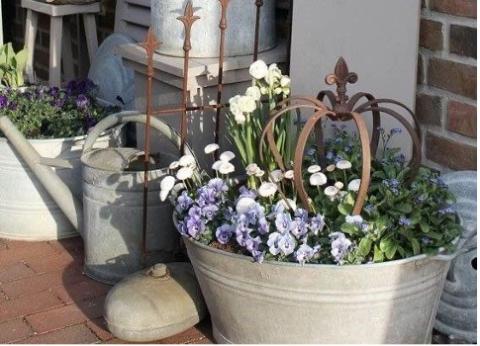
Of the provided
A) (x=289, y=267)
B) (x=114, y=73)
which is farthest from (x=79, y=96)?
(x=289, y=267)

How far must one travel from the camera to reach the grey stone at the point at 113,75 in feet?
13.9

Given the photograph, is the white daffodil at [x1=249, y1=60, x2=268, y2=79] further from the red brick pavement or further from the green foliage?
the green foliage

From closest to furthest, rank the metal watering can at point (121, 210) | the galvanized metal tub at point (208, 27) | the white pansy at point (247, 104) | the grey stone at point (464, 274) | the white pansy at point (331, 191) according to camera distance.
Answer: the white pansy at point (331, 191)
the white pansy at point (247, 104)
the grey stone at point (464, 274)
the metal watering can at point (121, 210)
the galvanized metal tub at point (208, 27)

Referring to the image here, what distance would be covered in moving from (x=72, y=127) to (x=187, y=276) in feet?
3.49

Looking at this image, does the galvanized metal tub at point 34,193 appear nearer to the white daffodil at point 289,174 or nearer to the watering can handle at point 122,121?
the watering can handle at point 122,121

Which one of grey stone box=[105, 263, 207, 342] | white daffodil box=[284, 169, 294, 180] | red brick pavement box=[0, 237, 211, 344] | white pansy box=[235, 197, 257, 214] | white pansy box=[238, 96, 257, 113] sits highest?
white pansy box=[238, 96, 257, 113]

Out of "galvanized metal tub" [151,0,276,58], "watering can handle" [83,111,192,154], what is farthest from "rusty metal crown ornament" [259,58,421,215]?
"galvanized metal tub" [151,0,276,58]

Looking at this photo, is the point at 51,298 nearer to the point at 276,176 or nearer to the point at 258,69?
the point at 276,176

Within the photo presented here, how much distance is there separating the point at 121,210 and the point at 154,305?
498 millimetres

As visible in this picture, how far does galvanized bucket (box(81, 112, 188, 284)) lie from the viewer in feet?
10.3

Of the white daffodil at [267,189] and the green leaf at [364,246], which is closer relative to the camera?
the green leaf at [364,246]

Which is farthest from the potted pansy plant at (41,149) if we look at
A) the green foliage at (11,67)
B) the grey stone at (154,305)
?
the grey stone at (154,305)

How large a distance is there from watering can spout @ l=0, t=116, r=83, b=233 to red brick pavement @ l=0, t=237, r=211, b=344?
0.67ft

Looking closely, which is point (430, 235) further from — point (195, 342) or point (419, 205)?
point (195, 342)
